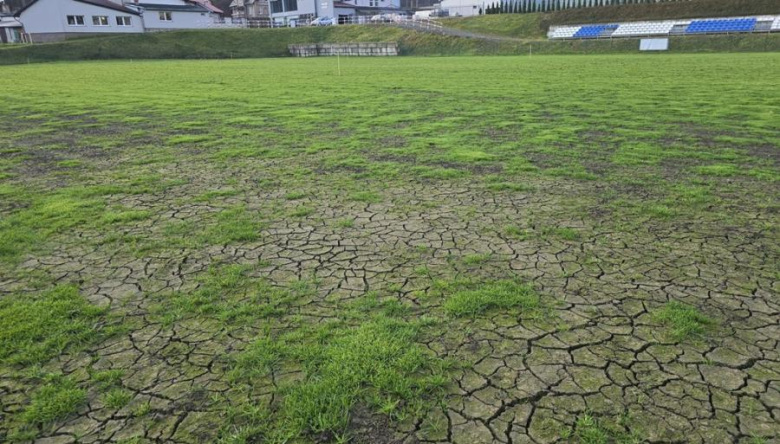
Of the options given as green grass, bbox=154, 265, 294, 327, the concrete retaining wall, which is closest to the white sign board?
the concrete retaining wall

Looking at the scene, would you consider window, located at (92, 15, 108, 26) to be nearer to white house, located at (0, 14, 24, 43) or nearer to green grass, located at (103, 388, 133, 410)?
white house, located at (0, 14, 24, 43)

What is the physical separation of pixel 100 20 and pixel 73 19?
9.00ft

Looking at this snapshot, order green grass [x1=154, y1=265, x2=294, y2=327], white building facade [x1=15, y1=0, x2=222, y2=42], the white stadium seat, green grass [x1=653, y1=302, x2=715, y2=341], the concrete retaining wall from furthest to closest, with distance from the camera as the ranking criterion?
white building facade [x1=15, y1=0, x2=222, y2=42], the concrete retaining wall, the white stadium seat, green grass [x1=154, y1=265, x2=294, y2=327], green grass [x1=653, y1=302, x2=715, y2=341]

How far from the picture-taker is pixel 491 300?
170 inches

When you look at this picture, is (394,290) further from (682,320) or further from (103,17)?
(103,17)

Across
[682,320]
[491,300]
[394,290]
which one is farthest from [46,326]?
[682,320]

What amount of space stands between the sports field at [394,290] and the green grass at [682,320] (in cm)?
2

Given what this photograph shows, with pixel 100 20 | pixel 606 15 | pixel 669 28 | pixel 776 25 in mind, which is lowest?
pixel 776 25

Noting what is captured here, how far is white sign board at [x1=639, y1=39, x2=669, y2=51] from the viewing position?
42719 mm

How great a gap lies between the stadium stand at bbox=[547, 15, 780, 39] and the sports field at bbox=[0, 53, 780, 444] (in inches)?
1755

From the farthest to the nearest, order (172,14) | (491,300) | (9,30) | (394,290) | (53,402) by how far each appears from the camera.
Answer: (9,30)
(172,14)
(394,290)
(491,300)
(53,402)

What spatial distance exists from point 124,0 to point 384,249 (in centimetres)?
7547

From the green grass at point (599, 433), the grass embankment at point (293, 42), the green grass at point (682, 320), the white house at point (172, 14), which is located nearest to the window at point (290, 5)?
the white house at point (172, 14)

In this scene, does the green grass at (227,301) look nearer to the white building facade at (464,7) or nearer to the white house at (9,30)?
the white building facade at (464,7)
